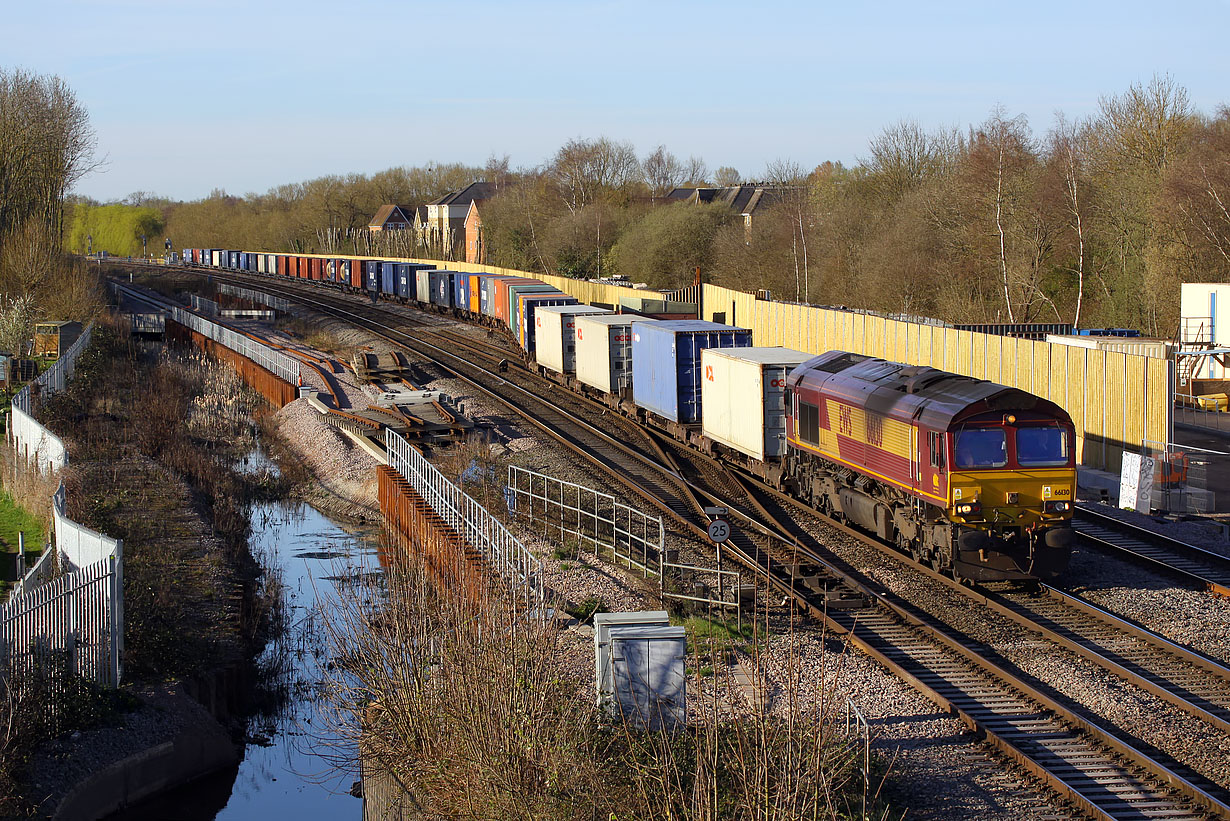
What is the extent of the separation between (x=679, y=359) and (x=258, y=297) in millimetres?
55373

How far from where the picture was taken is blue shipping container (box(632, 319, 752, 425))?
94.1 ft

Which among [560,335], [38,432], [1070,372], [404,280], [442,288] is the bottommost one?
[38,432]

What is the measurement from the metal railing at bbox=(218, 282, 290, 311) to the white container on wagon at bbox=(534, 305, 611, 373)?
118 ft

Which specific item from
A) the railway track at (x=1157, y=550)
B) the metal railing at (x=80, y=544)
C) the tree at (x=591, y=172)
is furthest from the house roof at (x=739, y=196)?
the metal railing at (x=80, y=544)

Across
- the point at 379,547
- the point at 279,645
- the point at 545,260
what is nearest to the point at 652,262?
the point at 545,260

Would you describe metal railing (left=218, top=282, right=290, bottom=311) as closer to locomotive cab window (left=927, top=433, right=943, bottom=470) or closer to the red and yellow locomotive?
the red and yellow locomotive

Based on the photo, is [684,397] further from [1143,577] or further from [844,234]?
[844,234]

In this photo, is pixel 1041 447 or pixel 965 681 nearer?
pixel 965 681

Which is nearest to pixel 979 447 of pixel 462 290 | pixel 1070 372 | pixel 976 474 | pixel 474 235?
pixel 976 474

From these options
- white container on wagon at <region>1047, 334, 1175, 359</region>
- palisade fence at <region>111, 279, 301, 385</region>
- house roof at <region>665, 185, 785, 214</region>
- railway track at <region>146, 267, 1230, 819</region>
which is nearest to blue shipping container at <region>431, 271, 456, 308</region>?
palisade fence at <region>111, 279, 301, 385</region>

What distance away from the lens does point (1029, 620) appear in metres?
15.8

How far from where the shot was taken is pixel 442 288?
68.6m

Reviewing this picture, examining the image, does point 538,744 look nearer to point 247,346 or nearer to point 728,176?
point 247,346

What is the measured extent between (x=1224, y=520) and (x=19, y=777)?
2035 centimetres
